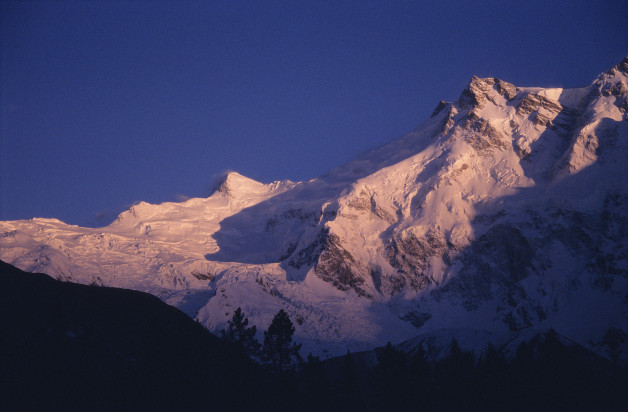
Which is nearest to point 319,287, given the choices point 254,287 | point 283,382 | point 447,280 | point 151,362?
point 254,287

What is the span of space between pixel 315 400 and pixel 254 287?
96449 millimetres

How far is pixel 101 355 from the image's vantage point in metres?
70.1

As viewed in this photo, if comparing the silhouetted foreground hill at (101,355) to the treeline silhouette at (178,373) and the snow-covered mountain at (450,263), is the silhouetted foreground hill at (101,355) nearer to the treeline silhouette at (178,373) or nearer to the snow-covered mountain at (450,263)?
the treeline silhouette at (178,373)

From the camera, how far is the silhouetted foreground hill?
6275 centimetres

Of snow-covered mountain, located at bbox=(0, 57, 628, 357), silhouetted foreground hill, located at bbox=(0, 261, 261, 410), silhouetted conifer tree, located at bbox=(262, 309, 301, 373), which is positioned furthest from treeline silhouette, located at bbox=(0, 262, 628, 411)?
snow-covered mountain, located at bbox=(0, 57, 628, 357)

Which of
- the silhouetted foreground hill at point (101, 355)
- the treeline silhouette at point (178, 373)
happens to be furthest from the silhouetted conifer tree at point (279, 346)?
the silhouetted foreground hill at point (101, 355)

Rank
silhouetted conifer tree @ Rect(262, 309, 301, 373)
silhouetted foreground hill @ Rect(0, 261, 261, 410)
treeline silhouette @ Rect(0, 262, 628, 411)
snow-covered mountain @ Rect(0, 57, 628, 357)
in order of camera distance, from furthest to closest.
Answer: snow-covered mountain @ Rect(0, 57, 628, 357) → silhouetted conifer tree @ Rect(262, 309, 301, 373) → treeline silhouette @ Rect(0, 262, 628, 411) → silhouetted foreground hill @ Rect(0, 261, 261, 410)

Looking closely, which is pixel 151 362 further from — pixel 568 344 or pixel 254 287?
pixel 254 287

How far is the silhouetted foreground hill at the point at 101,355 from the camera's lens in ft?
206

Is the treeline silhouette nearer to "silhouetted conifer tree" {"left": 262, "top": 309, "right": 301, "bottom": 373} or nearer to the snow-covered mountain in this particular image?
"silhouetted conifer tree" {"left": 262, "top": 309, "right": 301, "bottom": 373}

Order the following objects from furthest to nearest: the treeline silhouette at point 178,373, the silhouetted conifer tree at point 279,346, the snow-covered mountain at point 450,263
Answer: the snow-covered mountain at point 450,263 < the silhouetted conifer tree at point 279,346 < the treeline silhouette at point 178,373

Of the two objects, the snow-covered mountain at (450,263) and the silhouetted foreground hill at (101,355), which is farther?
the snow-covered mountain at (450,263)

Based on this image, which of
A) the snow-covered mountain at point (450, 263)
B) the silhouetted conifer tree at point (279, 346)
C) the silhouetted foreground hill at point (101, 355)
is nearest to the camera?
the silhouetted foreground hill at point (101, 355)

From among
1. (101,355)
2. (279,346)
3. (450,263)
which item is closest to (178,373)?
(101,355)
